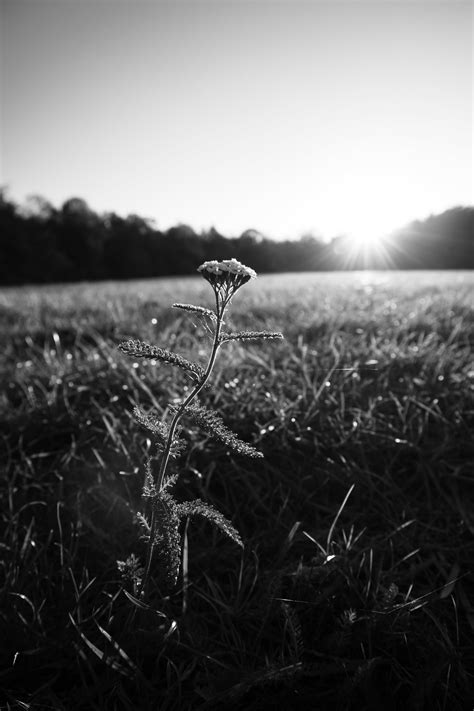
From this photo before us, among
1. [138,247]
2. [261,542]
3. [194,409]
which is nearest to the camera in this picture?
[194,409]

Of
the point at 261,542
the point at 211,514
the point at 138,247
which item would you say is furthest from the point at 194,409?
the point at 138,247

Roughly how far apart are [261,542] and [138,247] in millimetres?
33566

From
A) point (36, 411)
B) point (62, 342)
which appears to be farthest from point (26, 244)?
point (36, 411)

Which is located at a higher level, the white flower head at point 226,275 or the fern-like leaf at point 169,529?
the white flower head at point 226,275

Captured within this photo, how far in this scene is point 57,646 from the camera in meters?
1.20

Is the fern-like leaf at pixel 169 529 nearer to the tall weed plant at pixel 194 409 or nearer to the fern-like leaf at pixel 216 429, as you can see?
the tall weed plant at pixel 194 409

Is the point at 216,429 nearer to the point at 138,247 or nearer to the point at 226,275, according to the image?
the point at 226,275

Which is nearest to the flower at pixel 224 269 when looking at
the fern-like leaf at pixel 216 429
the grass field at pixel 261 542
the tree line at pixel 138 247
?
the fern-like leaf at pixel 216 429

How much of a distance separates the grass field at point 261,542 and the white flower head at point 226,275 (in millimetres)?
878

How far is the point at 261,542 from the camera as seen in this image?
5.07ft

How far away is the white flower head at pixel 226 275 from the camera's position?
915 mm

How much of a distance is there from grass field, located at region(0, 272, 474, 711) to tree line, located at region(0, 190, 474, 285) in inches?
761

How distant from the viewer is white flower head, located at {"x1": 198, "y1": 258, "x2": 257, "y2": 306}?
915 millimetres

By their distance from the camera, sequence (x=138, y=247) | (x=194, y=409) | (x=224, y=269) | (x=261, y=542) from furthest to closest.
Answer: (x=138, y=247) < (x=261, y=542) < (x=194, y=409) < (x=224, y=269)
